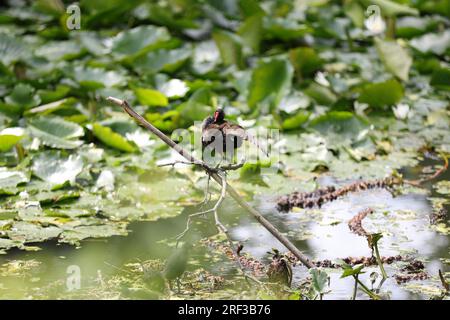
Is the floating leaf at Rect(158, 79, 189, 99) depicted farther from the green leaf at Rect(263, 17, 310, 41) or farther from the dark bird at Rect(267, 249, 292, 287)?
the dark bird at Rect(267, 249, 292, 287)

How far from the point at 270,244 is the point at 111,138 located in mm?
880

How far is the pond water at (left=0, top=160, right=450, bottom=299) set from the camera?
7.05ft

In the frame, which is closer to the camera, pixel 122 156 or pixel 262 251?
pixel 262 251

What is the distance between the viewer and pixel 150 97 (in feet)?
11.1

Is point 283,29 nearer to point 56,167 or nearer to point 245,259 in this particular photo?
point 56,167

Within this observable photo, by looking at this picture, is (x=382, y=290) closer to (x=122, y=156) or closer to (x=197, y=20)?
(x=122, y=156)

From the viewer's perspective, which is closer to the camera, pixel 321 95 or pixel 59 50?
pixel 321 95

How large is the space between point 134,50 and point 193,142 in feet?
3.12

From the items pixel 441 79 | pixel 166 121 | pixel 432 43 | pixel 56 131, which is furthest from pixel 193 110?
pixel 432 43

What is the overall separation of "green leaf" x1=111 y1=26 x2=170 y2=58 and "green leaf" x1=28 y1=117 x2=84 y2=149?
2.79 ft

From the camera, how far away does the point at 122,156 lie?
3102mm

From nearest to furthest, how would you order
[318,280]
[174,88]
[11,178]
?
[318,280] → [11,178] → [174,88]

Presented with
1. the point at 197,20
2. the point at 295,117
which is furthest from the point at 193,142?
the point at 197,20
